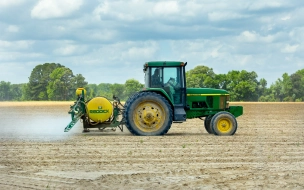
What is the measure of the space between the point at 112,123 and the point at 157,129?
152 cm

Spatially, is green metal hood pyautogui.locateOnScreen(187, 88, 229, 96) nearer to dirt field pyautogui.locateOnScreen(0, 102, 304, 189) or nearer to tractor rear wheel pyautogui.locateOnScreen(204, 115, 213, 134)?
tractor rear wheel pyautogui.locateOnScreen(204, 115, 213, 134)

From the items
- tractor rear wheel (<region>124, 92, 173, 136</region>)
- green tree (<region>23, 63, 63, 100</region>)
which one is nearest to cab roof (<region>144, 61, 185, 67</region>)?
tractor rear wheel (<region>124, 92, 173, 136</region>)

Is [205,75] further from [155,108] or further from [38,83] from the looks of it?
[155,108]

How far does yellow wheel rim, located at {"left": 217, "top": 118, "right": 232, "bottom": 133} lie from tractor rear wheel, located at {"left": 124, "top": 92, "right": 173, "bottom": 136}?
1662mm

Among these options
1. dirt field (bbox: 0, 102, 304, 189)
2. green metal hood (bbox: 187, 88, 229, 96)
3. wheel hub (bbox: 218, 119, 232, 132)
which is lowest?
dirt field (bbox: 0, 102, 304, 189)

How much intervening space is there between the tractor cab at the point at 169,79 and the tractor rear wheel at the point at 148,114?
34cm

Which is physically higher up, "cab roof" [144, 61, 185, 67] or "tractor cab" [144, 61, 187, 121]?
"cab roof" [144, 61, 185, 67]

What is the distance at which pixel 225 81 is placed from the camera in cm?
6500

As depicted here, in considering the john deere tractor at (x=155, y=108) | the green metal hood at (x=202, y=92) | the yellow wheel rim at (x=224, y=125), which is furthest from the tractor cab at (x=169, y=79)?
the yellow wheel rim at (x=224, y=125)

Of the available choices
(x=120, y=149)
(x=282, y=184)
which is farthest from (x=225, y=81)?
(x=282, y=184)

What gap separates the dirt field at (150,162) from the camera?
9898 mm

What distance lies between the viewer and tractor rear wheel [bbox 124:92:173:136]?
57.9 ft

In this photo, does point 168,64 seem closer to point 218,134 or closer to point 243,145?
point 218,134

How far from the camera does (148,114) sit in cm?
1773
